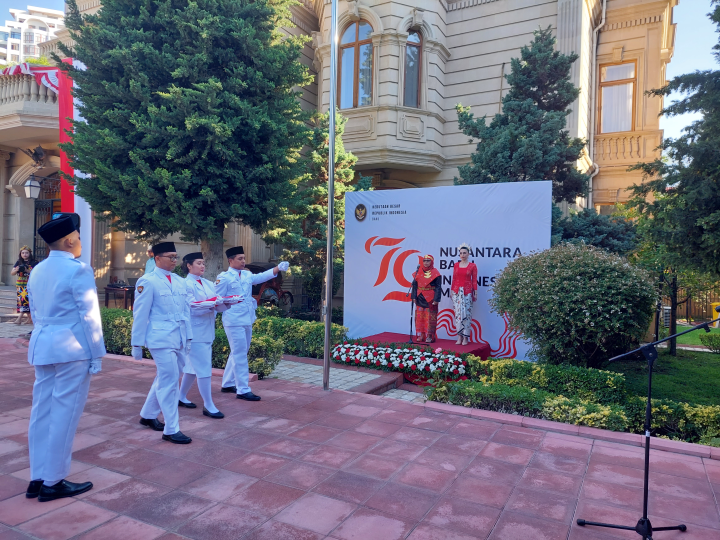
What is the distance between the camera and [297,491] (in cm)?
396

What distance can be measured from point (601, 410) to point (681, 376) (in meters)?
4.57

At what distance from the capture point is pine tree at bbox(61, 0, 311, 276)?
9.16m

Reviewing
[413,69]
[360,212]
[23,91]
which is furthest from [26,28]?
[360,212]

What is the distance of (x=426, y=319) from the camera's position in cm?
930

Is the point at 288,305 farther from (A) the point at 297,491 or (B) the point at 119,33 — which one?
(A) the point at 297,491

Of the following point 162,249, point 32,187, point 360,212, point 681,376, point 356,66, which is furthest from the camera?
point 356,66

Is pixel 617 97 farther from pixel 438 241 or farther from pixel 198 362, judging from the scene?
pixel 198 362

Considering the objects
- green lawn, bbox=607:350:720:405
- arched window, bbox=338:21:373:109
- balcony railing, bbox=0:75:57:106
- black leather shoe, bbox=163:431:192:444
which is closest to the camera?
black leather shoe, bbox=163:431:192:444

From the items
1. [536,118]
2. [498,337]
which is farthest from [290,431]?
[536,118]

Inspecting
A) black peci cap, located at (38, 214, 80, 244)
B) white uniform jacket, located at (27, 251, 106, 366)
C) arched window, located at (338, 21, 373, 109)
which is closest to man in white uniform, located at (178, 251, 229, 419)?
white uniform jacket, located at (27, 251, 106, 366)

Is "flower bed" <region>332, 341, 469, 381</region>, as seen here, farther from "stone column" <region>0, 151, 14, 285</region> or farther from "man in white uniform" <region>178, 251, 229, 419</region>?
"stone column" <region>0, 151, 14, 285</region>

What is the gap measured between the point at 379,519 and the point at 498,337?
6072 millimetres

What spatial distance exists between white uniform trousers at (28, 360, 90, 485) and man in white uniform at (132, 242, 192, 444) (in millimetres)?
1040

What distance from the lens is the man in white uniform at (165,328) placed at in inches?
196
